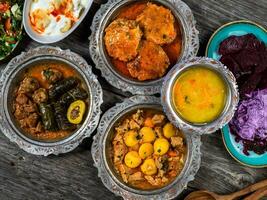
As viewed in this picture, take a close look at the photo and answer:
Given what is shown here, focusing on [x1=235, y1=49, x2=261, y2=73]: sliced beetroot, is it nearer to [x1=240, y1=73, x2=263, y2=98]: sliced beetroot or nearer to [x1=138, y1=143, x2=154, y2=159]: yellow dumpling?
[x1=240, y1=73, x2=263, y2=98]: sliced beetroot

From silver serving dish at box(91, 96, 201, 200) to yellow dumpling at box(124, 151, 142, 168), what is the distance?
0.12m

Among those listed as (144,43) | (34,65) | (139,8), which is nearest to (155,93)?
(144,43)

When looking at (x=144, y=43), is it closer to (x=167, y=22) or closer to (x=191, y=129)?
(x=167, y=22)

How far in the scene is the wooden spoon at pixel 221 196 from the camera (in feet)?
13.1

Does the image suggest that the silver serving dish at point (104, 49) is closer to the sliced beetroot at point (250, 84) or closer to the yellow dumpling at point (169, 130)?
the yellow dumpling at point (169, 130)

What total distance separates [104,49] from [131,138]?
24.3 inches

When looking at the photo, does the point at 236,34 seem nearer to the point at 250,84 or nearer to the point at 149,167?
the point at 250,84

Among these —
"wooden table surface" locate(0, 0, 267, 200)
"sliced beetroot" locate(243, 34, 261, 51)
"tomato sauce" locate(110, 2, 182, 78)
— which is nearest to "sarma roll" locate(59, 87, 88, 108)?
"wooden table surface" locate(0, 0, 267, 200)

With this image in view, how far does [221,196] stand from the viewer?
4016mm

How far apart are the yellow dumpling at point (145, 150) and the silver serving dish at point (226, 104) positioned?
29cm

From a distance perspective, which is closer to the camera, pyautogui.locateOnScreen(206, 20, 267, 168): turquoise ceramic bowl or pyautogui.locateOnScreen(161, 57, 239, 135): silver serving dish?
pyautogui.locateOnScreen(161, 57, 239, 135): silver serving dish

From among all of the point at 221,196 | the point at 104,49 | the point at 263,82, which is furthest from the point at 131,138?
the point at 263,82

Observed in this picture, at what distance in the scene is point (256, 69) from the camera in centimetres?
389

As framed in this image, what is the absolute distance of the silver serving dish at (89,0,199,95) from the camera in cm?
393
